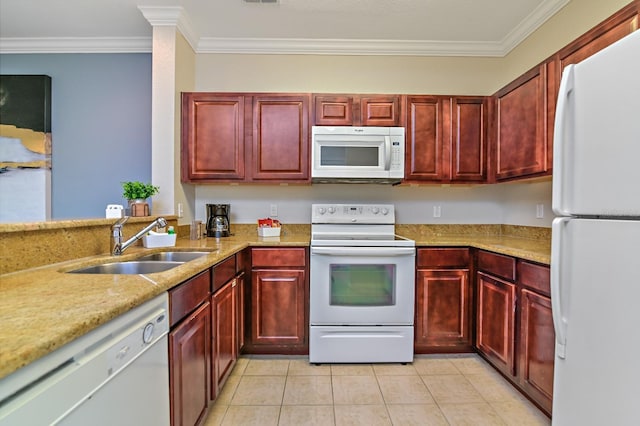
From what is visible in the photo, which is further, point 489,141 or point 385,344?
point 489,141

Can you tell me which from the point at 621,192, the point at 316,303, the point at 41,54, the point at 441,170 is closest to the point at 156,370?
the point at 316,303

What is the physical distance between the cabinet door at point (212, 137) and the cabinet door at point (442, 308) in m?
1.72

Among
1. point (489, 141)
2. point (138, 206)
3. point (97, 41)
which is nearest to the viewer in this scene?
point (138, 206)

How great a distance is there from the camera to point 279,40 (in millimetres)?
2883

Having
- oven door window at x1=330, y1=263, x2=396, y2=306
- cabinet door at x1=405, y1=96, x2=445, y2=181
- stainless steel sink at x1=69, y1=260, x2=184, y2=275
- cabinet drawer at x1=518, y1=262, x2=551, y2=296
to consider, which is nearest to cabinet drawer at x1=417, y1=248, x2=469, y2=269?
oven door window at x1=330, y1=263, x2=396, y2=306

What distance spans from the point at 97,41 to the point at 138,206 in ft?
5.81

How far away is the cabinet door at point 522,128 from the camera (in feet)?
6.61

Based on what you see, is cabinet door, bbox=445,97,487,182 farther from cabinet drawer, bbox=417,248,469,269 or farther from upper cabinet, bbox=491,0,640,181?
cabinet drawer, bbox=417,248,469,269

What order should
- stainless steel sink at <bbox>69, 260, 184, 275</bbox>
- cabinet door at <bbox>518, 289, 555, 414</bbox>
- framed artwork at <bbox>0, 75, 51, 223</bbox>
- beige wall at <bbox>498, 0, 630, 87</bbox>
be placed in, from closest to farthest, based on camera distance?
stainless steel sink at <bbox>69, 260, 184, 275</bbox>, cabinet door at <bbox>518, 289, 555, 414</bbox>, beige wall at <bbox>498, 0, 630, 87</bbox>, framed artwork at <bbox>0, 75, 51, 223</bbox>

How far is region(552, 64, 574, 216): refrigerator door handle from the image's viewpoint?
1172mm

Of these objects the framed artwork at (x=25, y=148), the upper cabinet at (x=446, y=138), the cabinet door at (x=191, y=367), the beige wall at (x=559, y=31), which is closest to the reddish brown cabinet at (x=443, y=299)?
the upper cabinet at (x=446, y=138)

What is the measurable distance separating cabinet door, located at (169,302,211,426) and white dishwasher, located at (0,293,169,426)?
0.20ft

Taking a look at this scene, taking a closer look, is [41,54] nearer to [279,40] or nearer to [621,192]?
[279,40]

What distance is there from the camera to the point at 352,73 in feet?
9.80
